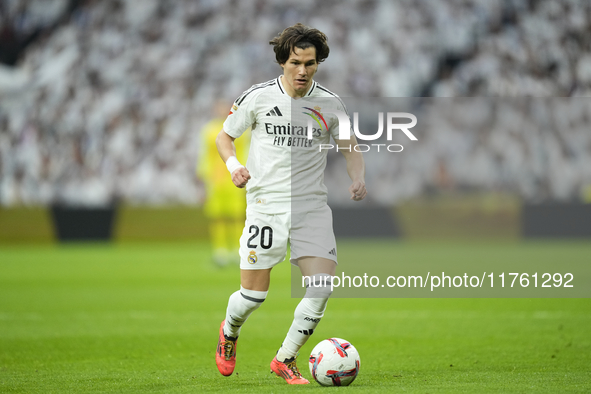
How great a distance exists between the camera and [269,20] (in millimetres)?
20797

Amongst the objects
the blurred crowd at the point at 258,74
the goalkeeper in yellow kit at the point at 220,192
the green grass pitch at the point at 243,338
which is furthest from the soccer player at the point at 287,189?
the blurred crowd at the point at 258,74

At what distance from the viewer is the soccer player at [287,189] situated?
399cm

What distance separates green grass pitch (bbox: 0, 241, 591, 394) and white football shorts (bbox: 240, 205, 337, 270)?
0.64 m

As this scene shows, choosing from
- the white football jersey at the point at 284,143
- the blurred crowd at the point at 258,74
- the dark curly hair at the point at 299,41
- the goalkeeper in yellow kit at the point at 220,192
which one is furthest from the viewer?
the blurred crowd at the point at 258,74

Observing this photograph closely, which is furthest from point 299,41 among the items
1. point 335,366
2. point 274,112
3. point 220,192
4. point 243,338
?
point 220,192

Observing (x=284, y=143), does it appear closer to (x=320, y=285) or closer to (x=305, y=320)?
(x=320, y=285)

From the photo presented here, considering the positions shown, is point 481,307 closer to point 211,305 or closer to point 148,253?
point 211,305

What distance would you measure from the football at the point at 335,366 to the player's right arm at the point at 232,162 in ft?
3.06

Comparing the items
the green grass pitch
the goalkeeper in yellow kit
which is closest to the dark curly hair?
the green grass pitch

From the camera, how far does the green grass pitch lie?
398 centimetres

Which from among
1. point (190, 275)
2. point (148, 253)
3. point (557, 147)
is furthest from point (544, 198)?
point (190, 275)

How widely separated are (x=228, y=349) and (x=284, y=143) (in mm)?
1142

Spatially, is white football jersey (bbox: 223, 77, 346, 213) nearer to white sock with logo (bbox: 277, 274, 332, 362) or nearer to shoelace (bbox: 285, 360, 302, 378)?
white sock with logo (bbox: 277, 274, 332, 362)

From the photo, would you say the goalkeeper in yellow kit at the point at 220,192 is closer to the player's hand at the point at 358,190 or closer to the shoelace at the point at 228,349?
the shoelace at the point at 228,349
